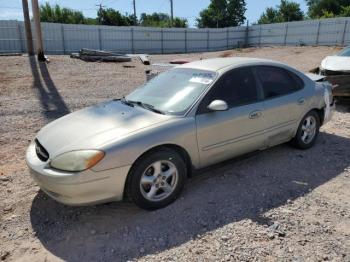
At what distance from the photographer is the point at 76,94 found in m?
9.68

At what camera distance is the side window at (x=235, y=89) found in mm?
4145

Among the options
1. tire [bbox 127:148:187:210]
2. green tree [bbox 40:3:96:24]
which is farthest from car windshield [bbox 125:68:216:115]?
green tree [bbox 40:3:96:24]

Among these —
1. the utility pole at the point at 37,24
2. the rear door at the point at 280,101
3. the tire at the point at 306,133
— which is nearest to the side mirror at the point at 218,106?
the rear door at the point at 280,101

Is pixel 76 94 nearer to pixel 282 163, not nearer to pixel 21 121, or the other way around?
pixel 21 121

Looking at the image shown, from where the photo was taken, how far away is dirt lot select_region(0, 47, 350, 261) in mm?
3119

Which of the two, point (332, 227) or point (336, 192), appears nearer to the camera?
point (332, 227)

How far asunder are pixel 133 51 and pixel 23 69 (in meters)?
17.8

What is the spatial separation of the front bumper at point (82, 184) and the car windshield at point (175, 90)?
1023mm

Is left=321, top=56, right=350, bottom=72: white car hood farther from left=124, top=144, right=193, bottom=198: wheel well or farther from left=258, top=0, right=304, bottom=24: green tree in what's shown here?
left=258, top=0, right=304, bottom=24: green tree

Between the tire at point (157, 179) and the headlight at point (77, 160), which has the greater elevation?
the headlight at point (77, 160)

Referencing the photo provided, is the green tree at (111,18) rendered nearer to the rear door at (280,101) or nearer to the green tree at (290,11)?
the green tree at (290,11)

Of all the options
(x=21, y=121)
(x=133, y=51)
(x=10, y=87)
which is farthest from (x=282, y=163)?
(x=133, y=51)

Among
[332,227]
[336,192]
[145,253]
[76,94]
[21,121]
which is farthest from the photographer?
[76,94]

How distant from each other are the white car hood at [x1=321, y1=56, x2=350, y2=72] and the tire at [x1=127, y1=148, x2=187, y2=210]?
6.12 metres
